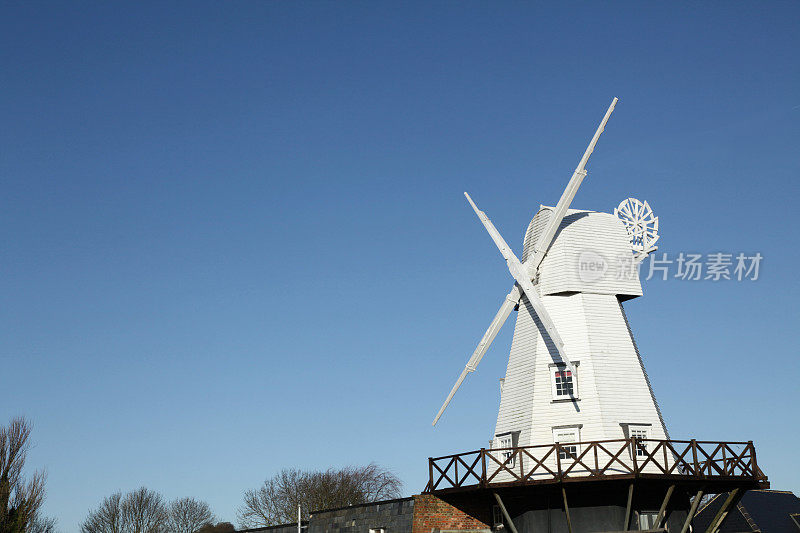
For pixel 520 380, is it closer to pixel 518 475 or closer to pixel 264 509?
pixel 518 475

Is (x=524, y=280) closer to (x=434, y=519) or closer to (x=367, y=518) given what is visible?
(x=434, y=519)

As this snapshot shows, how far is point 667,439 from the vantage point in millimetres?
23969

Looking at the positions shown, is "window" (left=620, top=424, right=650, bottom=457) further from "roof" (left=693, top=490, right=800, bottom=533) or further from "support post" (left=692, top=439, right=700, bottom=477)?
"roof" (left=693, top=490, right=800, bottom=533)

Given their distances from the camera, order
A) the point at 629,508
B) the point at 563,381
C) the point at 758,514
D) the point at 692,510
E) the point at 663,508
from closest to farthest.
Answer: the point at 629,508, the point at 663,508, the point at 692,510, the point at 563,381, the point at 758,514

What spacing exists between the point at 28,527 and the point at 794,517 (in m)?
36.3

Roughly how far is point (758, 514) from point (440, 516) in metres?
25.5

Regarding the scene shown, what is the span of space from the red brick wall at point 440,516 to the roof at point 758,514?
20.4 m

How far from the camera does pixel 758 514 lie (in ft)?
139

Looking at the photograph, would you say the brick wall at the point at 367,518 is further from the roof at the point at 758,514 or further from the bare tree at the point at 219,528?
the bare tree at the point at 219,528

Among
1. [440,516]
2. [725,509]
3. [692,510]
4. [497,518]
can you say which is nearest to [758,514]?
[725,509]

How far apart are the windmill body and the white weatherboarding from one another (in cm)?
3

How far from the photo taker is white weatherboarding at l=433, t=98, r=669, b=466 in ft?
78.6

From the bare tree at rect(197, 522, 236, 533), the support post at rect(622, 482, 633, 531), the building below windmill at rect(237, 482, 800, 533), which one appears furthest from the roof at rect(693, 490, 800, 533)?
the bare tree at rect(197, 522, 236, 533)

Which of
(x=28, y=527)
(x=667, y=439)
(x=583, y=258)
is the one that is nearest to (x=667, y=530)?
(x=667, y=439)
